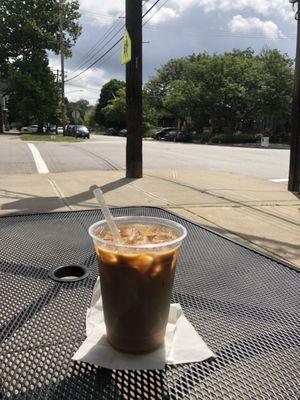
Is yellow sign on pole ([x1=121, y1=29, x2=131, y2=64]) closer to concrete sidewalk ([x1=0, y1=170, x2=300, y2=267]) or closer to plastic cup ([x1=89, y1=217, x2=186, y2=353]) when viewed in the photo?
concrete sidewalk ([x1=0, y1=170, x2=300, y2=267])

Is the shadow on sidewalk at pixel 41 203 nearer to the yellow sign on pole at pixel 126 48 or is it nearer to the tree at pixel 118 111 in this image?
the yellow sign on pole at pixel 126 48

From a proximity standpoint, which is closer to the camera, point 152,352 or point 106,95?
point 152,352

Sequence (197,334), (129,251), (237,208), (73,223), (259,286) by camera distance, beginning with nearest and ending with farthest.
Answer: (129,251) < (197,334) < (259,286) < (73,223) < (237,208)

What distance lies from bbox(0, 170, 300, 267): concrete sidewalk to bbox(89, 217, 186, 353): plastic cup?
2748 mm

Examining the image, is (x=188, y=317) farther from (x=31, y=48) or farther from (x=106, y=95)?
(x=106, y=95)

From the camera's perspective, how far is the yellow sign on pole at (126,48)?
788 cm

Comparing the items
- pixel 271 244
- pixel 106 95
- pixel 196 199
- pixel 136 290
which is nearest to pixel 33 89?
pixel 196 199

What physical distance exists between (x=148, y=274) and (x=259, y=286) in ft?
2.34

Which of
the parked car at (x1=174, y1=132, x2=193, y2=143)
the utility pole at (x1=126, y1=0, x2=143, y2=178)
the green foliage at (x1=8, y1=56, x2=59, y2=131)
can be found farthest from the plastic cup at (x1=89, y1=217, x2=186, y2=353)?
Result: the green foliage at (x1=8, y1=56, x2=59, y2=131)

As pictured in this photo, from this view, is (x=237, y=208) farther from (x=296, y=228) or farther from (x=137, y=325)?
(x=137, y=325)

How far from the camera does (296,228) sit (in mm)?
4855

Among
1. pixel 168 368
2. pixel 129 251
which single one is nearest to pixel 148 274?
pixel 129 251

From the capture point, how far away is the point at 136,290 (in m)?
1.09

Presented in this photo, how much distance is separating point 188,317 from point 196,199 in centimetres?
508
